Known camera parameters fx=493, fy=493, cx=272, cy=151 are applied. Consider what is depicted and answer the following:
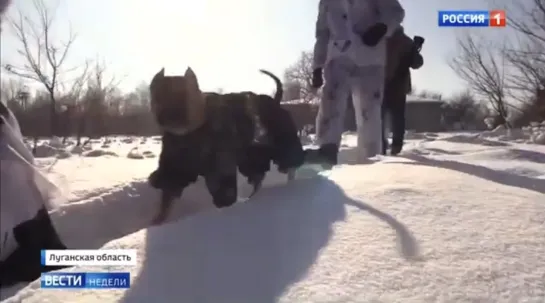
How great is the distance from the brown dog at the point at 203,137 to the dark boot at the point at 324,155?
167 millimetres

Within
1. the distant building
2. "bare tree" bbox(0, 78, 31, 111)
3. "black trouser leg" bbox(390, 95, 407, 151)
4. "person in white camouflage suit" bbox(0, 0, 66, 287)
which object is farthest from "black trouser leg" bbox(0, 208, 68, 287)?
"black trouser leg" bbox(390, 95, 407, 151)

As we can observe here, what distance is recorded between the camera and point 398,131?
1.72m

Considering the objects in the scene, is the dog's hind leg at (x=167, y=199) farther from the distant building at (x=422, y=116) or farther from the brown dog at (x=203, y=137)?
the distant building at (x=422, y=116)

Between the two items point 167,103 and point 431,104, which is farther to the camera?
point 431,104

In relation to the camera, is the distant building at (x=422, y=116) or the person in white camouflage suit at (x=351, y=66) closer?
the person in white camouflage suit at (x=351, y=66)

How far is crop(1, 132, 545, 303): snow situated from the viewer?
1.68 ft

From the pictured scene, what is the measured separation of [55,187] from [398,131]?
49.0 inches

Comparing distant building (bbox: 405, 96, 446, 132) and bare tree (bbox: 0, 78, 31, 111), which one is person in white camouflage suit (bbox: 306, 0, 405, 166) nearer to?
distant building (bbox: 405, 96, 446, 132)

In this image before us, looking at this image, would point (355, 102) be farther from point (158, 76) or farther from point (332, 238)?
point (332, 238)

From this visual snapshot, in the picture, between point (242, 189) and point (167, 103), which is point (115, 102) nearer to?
point (167, 103)

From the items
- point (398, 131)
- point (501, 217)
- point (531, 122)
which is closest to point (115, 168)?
point (501, 217)

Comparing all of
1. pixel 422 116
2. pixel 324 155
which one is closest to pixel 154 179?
pixel 324 155

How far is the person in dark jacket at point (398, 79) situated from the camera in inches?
51.6

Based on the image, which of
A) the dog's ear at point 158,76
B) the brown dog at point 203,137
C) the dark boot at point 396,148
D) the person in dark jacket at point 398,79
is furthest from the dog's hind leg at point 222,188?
the dark boot at point 396,148
